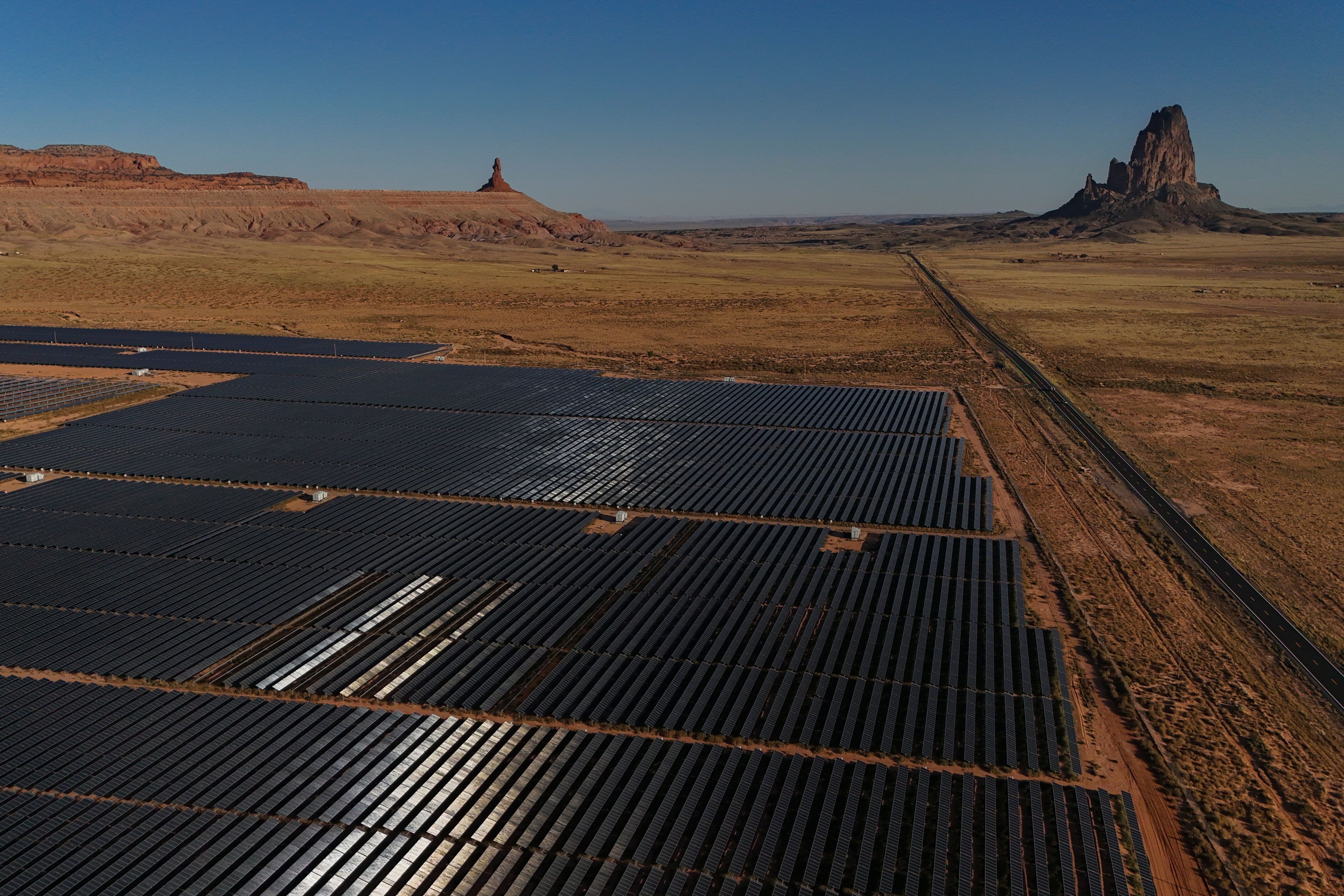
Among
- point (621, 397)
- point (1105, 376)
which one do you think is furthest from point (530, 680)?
point (1105, 376)

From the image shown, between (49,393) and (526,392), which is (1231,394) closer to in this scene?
(526,392)

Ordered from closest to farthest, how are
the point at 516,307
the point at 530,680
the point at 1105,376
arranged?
the point at 530,680, the point at 1105,376, the point at 516,307

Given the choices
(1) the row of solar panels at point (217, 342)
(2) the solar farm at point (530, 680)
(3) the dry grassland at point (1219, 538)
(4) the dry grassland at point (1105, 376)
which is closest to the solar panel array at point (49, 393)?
(2) the solar farm at point (530, 680)

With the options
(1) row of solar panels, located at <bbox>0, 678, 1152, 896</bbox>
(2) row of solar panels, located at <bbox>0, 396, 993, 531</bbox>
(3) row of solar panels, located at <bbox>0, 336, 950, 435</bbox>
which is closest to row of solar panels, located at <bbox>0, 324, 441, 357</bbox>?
(3) row of solar panels, located at <bbox>0, 336, 950, 435</bbox>

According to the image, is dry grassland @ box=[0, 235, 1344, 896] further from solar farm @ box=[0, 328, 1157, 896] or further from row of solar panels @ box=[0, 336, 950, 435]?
row of solar panels @ box=[0, 336, 950, 435]

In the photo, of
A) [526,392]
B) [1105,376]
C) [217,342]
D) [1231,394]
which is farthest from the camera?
[217,342]
